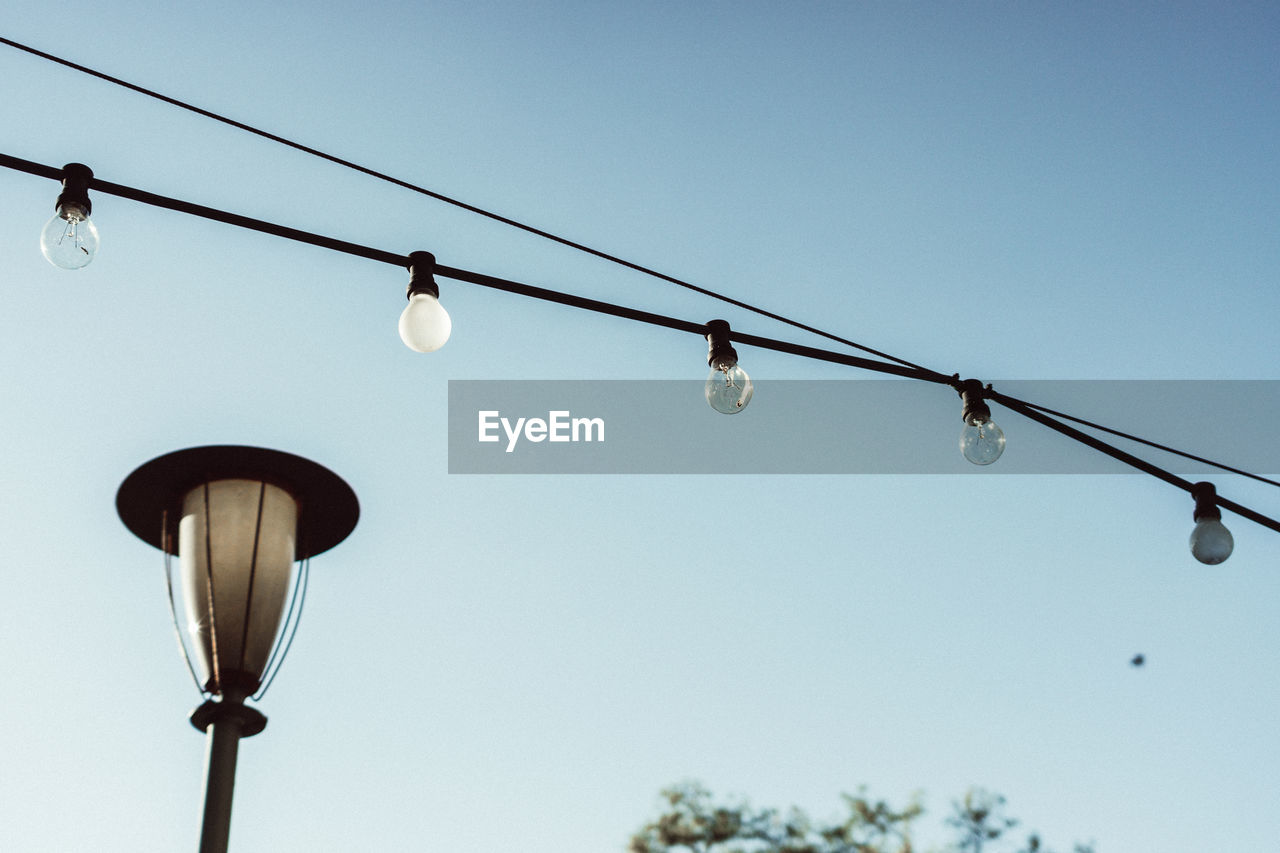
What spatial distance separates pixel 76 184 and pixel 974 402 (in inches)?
124

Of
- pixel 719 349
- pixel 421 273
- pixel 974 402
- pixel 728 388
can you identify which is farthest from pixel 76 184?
pixel 974 402

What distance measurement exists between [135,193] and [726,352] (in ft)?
6.42

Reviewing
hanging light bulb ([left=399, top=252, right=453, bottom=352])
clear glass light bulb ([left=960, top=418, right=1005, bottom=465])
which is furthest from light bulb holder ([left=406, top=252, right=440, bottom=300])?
clear glass light bulb ([left=960, top=418, right=1005, bottom=465])

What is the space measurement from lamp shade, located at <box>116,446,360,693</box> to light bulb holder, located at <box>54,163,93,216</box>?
0.92m

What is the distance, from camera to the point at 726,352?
3.79m

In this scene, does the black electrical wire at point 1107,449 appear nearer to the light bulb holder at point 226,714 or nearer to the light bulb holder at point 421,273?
the light bulb holder at point 421,273

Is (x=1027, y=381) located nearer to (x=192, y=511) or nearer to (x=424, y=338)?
(x=424, y=338)

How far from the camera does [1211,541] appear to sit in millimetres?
4422

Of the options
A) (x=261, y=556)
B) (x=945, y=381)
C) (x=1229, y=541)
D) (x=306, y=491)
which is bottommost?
(x=261, y=556)

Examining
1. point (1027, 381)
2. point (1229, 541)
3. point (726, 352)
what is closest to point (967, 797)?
point (1027, 381)

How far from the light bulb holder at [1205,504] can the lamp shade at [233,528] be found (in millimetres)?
3501

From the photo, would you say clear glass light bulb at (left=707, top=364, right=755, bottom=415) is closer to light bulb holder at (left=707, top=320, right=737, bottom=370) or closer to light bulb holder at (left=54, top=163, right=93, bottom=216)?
light bulb holder at (left=707, top=320, right=737, bottom=370)

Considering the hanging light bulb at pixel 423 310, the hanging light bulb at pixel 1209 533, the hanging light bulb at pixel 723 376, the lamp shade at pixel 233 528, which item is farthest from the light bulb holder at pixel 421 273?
the hanging light bulb at pixel 1209 533

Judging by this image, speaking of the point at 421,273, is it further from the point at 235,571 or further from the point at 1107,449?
the point at 1107,449
